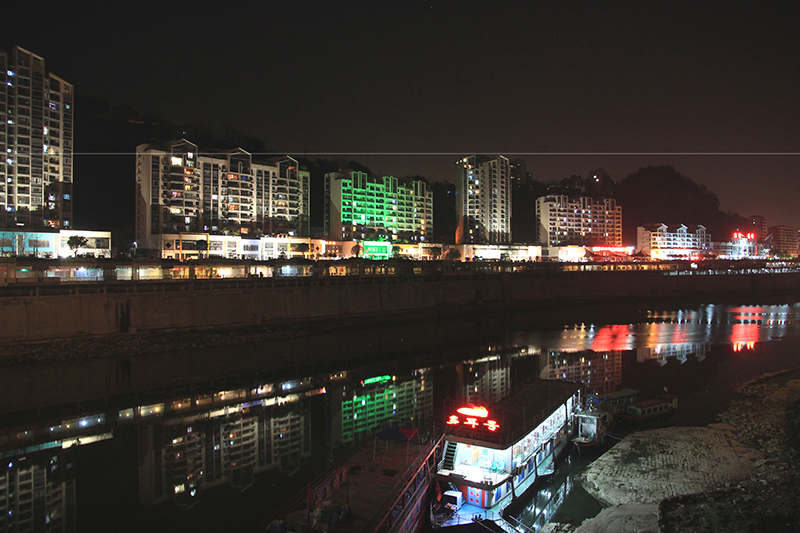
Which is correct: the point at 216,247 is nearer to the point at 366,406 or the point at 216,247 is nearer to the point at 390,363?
the point at 390,363

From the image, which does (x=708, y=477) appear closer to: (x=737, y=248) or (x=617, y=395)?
(x=617, y=395)

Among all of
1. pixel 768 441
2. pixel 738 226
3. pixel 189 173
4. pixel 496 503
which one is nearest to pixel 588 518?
pixel 496 503

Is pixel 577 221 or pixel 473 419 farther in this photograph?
pixel 577 221

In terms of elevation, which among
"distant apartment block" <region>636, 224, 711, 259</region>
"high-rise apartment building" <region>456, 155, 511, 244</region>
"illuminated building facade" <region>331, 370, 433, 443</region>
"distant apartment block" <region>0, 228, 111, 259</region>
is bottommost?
"illuminated building facade" <region>331, 370, 433, 443</region>

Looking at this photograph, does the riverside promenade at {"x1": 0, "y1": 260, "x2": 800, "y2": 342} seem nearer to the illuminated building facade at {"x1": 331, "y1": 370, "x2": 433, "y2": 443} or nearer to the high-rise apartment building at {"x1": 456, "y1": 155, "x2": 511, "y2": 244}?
the illuminated building facade at {"x1": 331, "y1": 370, "x2": 433, "y2": 443}

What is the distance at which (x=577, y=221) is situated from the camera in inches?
4929

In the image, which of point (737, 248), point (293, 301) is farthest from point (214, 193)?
point (737, 248)

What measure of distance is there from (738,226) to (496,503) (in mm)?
188389

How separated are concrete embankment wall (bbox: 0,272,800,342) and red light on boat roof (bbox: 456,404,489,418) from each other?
1031 inches

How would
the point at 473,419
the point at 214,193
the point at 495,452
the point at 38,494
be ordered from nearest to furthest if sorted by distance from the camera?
1. the point at 495,452
2. the point at 473,419
3. the point at 38,494
4. the point at 214,193

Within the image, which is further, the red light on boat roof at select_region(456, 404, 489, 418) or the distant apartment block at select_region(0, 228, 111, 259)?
the distant apartment block at select_region(0, 228, 111, 259)

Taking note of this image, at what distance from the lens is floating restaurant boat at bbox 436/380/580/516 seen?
11930 mm

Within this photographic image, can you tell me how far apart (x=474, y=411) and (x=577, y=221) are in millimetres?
121341

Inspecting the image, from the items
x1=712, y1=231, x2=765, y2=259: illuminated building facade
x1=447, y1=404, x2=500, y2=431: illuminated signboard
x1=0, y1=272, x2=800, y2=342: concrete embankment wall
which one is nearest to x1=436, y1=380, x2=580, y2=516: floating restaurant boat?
x1=447, y1=404, x2=500, y2=431: illuminated signboard
